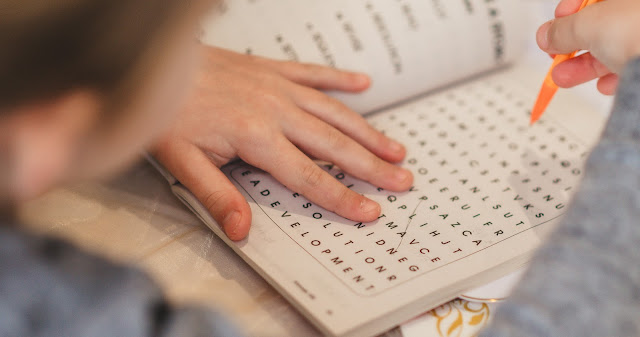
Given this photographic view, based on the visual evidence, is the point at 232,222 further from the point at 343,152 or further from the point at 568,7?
the point at 568,7

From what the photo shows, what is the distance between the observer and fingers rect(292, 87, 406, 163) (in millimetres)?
563

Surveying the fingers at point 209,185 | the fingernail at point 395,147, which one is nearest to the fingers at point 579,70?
the fingernail at point 395,147

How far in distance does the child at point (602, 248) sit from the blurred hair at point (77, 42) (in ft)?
0.80

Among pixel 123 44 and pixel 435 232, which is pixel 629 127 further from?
pixel 123 44

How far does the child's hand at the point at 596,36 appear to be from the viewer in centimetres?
42

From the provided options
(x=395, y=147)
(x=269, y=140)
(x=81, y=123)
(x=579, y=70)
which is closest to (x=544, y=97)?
(x=579, y=70)

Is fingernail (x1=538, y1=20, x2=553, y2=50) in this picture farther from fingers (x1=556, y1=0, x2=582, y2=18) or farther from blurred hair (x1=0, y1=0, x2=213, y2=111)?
blurred hair (x1=0, y1=0, x2=213, y2=111)

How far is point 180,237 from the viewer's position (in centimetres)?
50

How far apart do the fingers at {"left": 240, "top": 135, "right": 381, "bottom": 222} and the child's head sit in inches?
9.3

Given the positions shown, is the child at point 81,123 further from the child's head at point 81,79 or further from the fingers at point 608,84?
the fingers at point 608,84

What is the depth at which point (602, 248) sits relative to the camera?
0.35 metres

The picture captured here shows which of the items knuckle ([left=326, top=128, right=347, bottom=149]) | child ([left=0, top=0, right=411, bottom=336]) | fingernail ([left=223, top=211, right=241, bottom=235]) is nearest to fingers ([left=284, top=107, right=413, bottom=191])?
knuckle ([left=326, top=128, right=347, bottom=149])

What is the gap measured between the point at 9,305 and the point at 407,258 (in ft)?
0.94

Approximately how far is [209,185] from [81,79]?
0.25m
